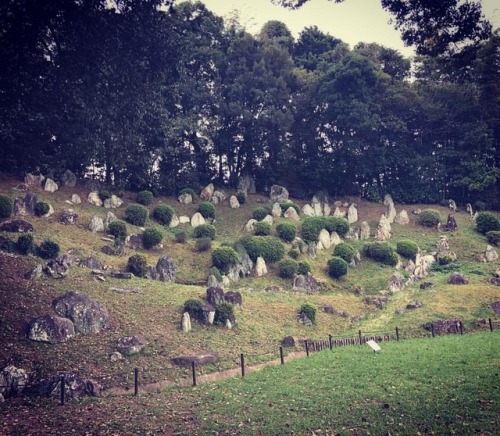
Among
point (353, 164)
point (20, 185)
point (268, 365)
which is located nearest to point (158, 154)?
point (20, 185)

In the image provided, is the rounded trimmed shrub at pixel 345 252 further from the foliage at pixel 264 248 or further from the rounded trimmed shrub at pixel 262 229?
the rounded trimmed shrub at pixel 262 229

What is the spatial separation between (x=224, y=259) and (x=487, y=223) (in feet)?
89.2

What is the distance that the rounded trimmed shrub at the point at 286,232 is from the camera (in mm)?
35688

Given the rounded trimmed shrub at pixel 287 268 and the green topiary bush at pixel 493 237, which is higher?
the green topiary bush at pixel 493 237

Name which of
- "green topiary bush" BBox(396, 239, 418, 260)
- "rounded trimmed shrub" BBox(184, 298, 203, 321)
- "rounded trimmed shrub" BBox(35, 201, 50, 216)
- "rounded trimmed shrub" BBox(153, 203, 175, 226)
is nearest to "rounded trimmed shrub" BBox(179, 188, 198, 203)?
"rounded trimmed shrub" BBox(153, 203, 175, 226)

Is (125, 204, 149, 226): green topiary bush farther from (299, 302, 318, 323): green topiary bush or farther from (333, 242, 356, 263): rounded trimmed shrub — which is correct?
(299, 302, 318, 323): green topiary bush

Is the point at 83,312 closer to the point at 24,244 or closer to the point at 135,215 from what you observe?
the point at 24,244

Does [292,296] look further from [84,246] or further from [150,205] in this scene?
[150,205]

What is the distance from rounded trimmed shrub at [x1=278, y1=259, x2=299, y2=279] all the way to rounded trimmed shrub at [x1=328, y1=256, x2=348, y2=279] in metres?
2.91

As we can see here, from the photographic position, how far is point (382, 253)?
1358 inches

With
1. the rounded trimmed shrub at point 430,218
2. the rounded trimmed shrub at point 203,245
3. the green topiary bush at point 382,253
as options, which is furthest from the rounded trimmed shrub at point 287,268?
the rounded trimmed shrub at point 430,218

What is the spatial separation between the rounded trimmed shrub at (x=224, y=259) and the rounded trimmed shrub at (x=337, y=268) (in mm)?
7824

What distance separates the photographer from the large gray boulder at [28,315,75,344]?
16.2 meters

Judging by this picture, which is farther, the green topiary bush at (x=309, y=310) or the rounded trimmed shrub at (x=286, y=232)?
the rounded trimmed shrub at (x=286, y=232)
